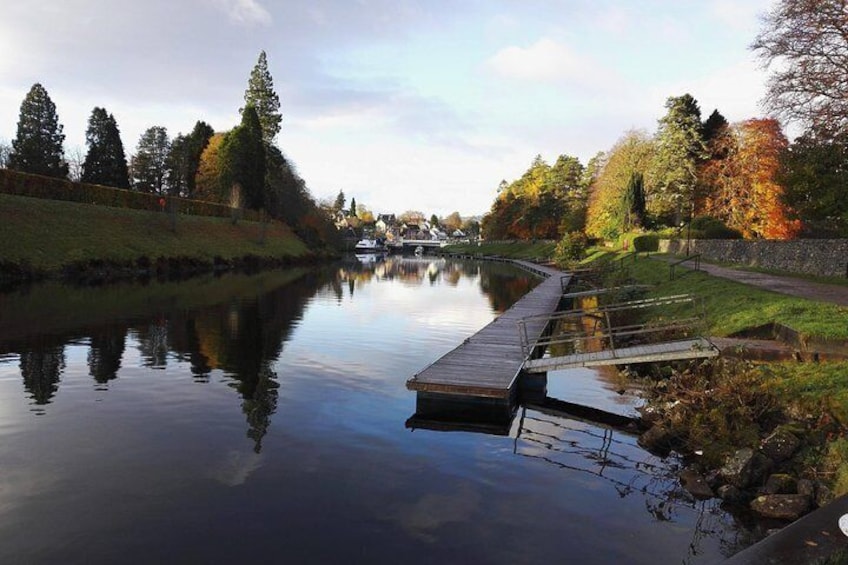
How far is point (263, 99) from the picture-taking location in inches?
3113

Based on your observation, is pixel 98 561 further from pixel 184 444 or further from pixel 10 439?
pixel 10 439

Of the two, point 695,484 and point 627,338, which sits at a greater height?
point 627,338

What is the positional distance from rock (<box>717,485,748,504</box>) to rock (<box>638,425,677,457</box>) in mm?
2014

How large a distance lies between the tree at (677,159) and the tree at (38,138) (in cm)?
7050

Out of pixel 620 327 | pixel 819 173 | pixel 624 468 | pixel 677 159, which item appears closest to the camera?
pixel 624 468

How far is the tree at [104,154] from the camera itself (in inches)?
2782

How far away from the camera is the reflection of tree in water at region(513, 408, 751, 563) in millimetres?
7672

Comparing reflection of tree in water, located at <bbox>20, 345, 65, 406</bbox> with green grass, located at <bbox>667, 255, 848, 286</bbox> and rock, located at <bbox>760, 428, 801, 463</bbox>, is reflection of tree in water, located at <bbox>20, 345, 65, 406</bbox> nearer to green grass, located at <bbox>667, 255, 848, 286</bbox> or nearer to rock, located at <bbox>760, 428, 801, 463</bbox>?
rock, located at <bbox>760, 428, 801, 463</bbox>

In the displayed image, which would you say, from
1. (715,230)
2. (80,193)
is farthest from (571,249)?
(80,193)

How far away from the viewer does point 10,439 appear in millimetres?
9766

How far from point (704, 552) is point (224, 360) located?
43.5 feet

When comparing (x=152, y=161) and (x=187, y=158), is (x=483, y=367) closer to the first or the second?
(x=187, y=158)

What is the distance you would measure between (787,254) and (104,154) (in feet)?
242

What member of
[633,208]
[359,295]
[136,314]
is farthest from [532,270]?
[136,314]
